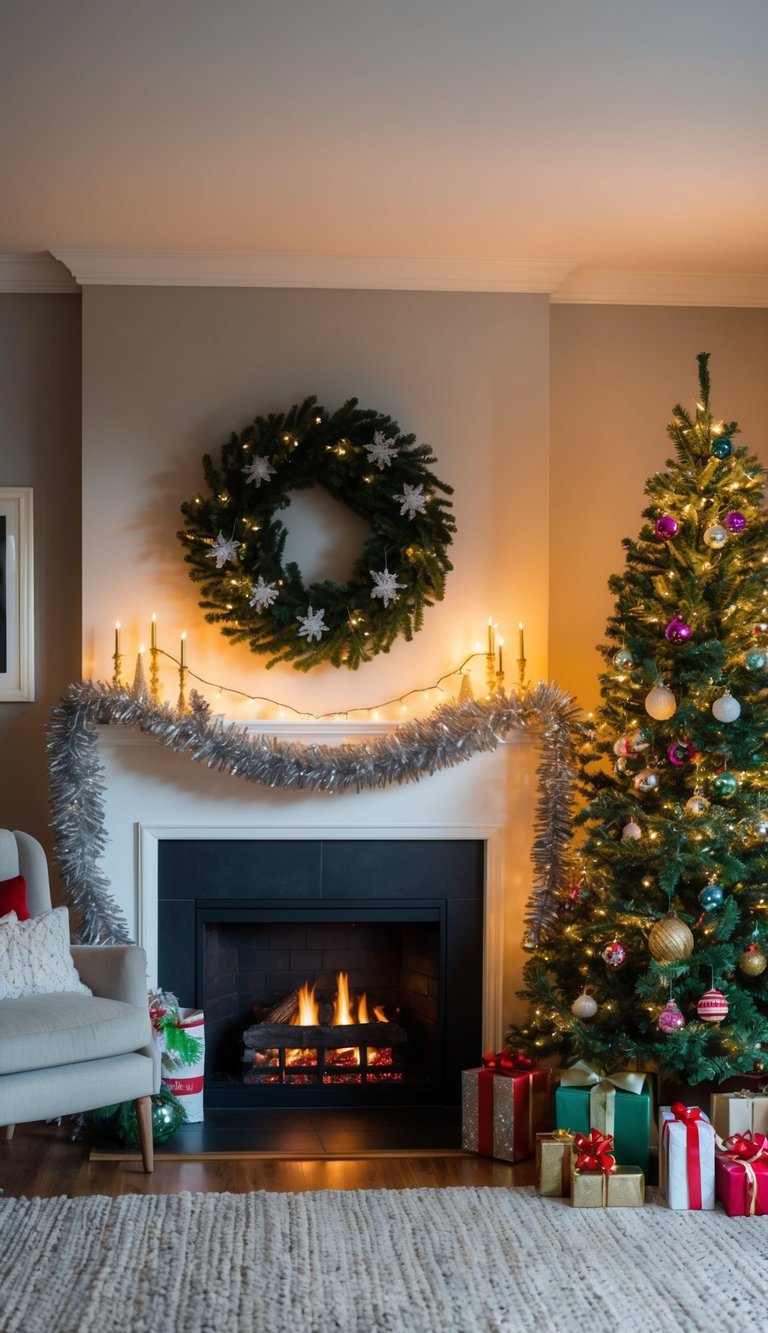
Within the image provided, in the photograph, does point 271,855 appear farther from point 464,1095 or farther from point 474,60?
point 474,60

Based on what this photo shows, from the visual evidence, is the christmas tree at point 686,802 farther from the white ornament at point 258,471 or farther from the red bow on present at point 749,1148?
the white ornament at point 258,471

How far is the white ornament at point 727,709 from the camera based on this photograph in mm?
3555

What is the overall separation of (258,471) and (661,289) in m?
1.59

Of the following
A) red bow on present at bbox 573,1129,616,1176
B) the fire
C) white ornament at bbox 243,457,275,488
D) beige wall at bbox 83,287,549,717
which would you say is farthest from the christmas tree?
white ornament at bbox 243,457,275,488

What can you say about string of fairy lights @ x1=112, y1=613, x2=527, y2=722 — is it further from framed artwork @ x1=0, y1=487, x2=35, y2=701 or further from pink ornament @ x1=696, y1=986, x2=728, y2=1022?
pink ornament @ x1=696, y1=986, x2=728, y2=1022

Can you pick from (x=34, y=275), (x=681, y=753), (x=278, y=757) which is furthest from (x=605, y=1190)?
(x=34, y=275)

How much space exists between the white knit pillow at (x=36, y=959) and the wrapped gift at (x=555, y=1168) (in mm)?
1343

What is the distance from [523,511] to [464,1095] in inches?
75.2

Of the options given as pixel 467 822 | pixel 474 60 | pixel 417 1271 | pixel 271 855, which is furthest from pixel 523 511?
pixel 417 1271

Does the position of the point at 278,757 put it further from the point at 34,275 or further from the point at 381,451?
the point at 34,275

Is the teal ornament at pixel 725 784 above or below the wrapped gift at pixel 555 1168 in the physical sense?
above

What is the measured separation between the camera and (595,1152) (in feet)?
11.3

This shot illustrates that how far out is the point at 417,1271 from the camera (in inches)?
116

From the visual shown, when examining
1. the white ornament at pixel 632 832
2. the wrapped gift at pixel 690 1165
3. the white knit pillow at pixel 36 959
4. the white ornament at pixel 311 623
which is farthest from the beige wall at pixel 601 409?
the white knit pillow at pixel 36 959
